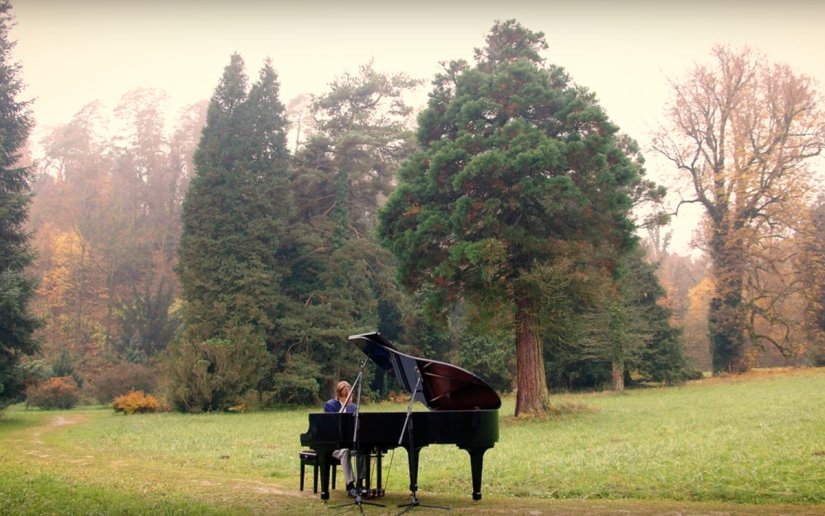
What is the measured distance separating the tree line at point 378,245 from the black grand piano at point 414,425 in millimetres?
8763

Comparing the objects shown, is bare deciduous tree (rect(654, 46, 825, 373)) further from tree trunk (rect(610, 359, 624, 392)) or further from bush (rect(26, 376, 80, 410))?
bush (rect(26, 376, 80, 410))

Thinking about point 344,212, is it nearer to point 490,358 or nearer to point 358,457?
point 490,358

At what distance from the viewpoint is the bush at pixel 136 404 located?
81.0 ft

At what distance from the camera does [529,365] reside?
18.1m

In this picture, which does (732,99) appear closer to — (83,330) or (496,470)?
(496,470)

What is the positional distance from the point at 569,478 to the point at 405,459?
3761 mm

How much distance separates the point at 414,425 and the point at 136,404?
68.8 feet

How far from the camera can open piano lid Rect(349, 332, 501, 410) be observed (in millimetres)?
7797

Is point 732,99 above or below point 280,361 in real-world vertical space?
above

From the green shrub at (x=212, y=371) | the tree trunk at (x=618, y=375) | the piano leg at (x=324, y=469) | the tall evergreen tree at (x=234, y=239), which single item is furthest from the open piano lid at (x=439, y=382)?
the tree trunk at (x=618, y=375)

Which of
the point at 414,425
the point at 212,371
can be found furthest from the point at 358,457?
the point at 212,371

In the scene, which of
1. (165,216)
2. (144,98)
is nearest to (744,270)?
(165,216)

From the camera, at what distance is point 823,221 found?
35.1 meters

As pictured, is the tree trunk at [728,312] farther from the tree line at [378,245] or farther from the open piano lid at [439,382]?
the open piano lid at [439,382]
